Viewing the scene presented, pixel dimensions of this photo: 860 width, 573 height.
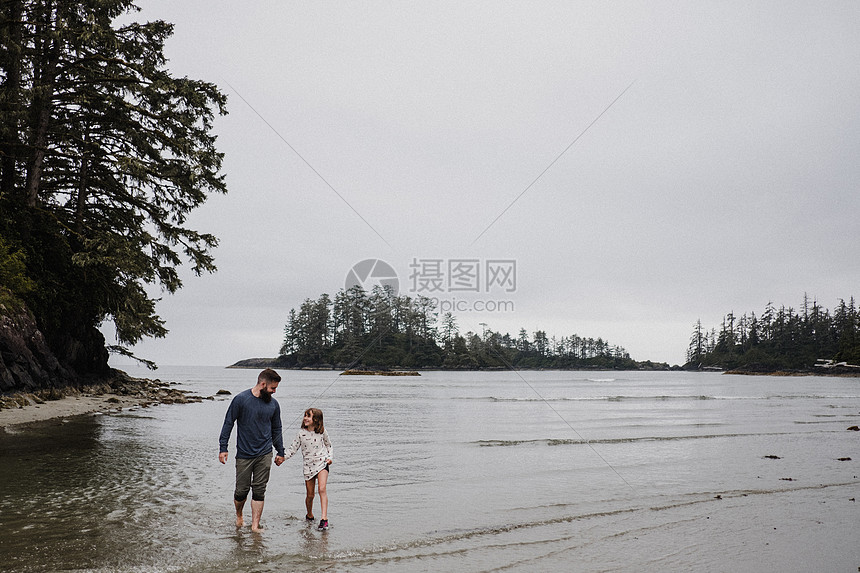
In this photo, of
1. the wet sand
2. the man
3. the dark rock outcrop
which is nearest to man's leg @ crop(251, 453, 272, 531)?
the man

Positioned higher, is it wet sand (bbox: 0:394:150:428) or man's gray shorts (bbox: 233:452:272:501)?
man's gray shorts (bbox: 233:452:272:501)

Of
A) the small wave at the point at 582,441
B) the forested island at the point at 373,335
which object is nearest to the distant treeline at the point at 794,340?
the forested island at the point at 373,335

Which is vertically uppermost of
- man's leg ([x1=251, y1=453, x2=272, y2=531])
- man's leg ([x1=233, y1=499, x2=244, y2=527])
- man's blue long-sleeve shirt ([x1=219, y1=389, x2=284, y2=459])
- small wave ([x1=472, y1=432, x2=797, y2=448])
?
man's blue long-sleeve shirt ([x1=219, y1=389, x2=284, y2=459])

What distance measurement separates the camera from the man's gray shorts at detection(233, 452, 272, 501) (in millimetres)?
7762

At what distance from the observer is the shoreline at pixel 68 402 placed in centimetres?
1770

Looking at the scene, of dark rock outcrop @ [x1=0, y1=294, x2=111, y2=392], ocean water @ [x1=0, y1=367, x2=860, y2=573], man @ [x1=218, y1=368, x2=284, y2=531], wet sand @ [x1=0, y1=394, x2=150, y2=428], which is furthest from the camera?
dark rock outcrop @ [x1=0, y1=294, x2=111, y2=392]

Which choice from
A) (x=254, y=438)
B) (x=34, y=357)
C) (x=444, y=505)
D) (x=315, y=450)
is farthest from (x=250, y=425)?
(x=34, y=357)

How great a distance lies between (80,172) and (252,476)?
2284cm

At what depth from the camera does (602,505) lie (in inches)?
385

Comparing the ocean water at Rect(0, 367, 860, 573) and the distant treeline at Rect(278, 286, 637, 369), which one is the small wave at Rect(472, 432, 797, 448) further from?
the distant treeline at Rect(278, 286, 637, 369)

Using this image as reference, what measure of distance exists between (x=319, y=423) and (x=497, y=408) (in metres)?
26.7

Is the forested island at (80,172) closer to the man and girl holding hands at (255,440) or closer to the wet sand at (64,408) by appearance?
the wet sand at (64,408)

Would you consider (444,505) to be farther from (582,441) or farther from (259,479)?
(582,441)

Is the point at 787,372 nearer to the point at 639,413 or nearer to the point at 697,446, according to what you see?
the point at 639,413
